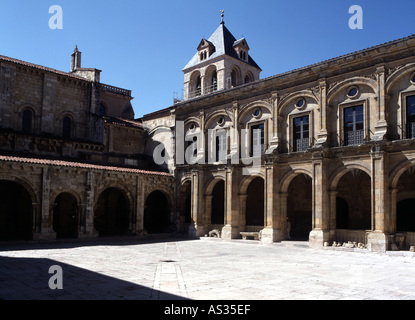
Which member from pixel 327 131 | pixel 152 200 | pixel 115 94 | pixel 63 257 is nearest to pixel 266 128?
pixel 327 131

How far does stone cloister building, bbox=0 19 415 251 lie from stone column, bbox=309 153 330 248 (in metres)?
0.05

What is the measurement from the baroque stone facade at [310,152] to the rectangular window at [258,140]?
7cm

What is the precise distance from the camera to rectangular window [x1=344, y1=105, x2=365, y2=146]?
66.6ft

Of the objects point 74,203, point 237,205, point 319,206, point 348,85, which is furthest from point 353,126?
point 74,203

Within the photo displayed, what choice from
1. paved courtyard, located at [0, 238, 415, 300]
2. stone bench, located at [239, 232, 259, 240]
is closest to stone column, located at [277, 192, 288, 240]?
stone bench, located at [239, 232, 259, 240]

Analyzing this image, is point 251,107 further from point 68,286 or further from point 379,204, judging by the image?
point 68,286

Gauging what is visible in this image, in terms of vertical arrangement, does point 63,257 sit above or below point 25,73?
below

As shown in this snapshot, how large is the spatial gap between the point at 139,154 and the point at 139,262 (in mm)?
18646

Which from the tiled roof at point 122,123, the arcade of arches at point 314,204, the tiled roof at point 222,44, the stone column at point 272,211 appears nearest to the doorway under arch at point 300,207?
the arcade of arches at point 314,204

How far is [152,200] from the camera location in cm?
3081

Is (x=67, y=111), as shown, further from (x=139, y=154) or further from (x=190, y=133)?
(x=190, y=133)

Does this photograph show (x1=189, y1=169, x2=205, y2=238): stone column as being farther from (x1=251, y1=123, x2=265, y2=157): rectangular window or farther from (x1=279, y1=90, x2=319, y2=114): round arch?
(x1=279, y1=90, x2=319, y2=114): round arch

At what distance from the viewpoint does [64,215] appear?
2630 centimetres

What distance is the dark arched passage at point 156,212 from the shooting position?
99.0 feet
